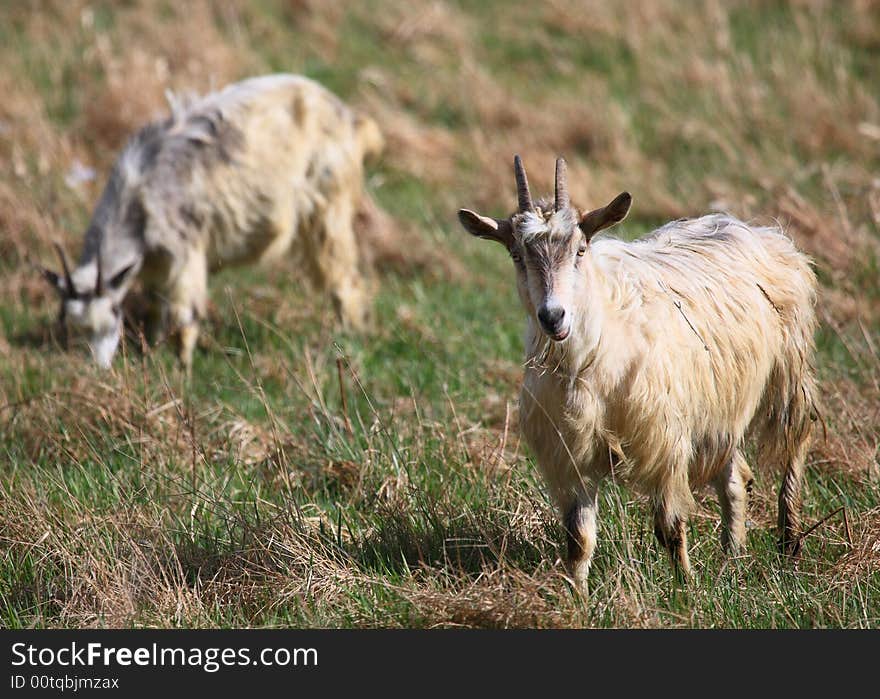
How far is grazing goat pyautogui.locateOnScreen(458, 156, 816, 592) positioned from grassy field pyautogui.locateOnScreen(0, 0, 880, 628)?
265mm

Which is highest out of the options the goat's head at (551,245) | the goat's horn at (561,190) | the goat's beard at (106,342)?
the goat's horn at (561,190)

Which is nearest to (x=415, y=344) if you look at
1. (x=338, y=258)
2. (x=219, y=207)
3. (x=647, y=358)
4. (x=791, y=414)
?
(x=338, y=258)

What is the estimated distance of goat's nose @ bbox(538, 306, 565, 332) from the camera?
439 cm

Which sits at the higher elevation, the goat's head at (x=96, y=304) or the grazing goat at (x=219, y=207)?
the grazing goat at (x=219, y=207)

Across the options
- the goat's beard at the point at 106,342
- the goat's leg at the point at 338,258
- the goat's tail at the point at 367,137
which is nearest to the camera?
the goat's beard at the point at 106,342

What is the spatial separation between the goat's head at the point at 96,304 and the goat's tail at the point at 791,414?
4.53m

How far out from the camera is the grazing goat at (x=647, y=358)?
4.68m

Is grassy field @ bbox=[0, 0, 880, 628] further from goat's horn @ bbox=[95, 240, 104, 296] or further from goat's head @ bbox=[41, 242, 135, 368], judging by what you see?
goat's horn @ bbox=[95, 240, 104, 296]

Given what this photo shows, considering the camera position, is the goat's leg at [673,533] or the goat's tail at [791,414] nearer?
the goat's leg at [673,533]

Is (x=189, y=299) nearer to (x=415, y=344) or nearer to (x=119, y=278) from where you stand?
(x=119, y=278)

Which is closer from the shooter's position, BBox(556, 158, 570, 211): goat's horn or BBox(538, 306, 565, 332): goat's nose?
BBox(538, 306, 565, 332): goat's nose

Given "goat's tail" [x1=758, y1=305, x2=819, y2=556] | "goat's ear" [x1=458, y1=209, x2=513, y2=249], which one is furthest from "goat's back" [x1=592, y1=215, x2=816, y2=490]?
"goat's ear" [x1=458, y1=209, x2=513, y2=249]

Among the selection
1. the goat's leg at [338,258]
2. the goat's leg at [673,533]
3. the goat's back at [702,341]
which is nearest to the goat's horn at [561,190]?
the goat's back at [702,341]

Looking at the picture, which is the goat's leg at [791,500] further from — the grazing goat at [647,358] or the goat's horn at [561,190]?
the goat's horn at [561,190]
